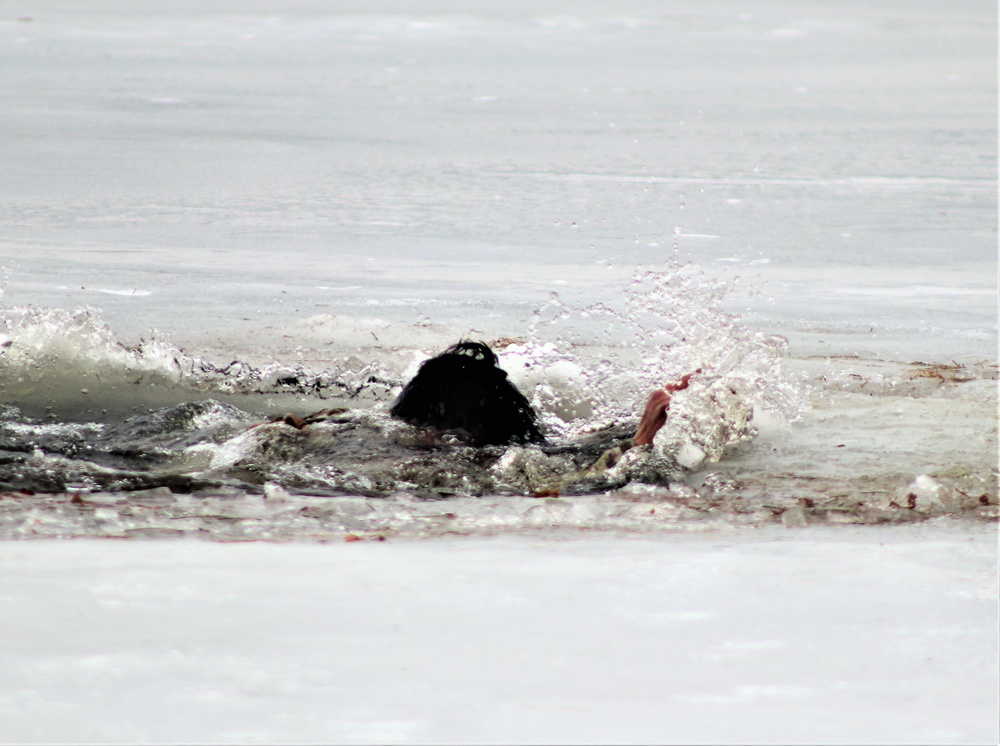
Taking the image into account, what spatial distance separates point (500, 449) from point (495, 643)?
2.29m

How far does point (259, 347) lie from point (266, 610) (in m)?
4.06

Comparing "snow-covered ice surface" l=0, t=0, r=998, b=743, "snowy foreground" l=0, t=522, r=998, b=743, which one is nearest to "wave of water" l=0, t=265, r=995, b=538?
"snow-covered ice surface" l=0, t=0, r=998, b=743

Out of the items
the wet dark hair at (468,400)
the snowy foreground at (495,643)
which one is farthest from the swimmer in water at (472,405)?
the snowy foreground at (495,643)

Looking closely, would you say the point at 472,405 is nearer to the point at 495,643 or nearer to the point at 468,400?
the point at 468,400

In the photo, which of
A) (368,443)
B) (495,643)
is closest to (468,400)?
(368,443)

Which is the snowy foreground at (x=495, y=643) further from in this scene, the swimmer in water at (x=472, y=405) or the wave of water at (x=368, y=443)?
the swimmer in water at (x=472, y=405)

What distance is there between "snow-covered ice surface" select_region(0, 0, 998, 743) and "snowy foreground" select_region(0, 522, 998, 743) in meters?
0.01

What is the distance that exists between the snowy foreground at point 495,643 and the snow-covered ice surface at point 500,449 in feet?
0.03

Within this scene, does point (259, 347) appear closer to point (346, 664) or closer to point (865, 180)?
point (346, 664)

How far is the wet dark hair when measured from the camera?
477 centimetres

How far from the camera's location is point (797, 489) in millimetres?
4172

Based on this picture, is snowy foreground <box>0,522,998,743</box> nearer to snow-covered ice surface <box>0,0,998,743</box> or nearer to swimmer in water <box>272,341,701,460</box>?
snow-covered ice surface <box>0,0,998,743</box>

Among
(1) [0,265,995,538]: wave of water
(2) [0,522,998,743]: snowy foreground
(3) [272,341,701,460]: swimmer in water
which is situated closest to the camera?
(2) [0,522,998,743]: snowy foreground

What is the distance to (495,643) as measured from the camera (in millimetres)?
2408
